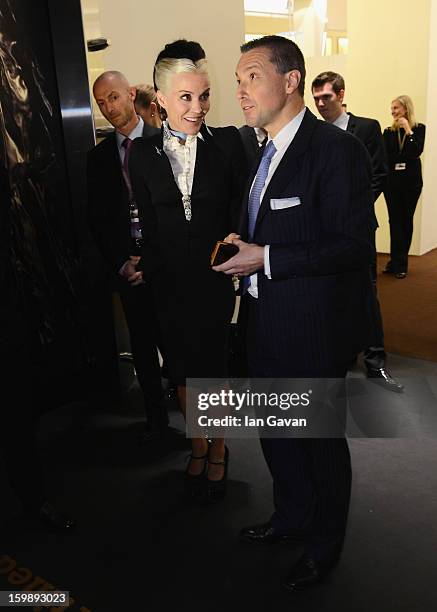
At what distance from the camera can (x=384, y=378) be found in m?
3.52

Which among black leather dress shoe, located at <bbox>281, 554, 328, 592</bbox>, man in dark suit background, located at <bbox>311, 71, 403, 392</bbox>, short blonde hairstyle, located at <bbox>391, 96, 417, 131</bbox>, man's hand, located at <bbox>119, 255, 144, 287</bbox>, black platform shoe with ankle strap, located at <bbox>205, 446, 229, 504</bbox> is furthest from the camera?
short blonde hairstyle, located at <bbox>391, 96, 417, 131</bbox>

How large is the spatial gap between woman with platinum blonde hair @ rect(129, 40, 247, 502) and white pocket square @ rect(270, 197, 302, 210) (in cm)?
62

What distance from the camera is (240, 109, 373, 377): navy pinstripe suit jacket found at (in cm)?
159

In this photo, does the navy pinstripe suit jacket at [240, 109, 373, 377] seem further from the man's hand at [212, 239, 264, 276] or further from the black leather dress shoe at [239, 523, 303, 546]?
the black leather dress shoe at [239, 523, 303, 546]

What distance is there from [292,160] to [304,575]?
128 centimetres

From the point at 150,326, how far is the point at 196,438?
66 centimetres

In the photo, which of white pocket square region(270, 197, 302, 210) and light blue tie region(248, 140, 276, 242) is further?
light blue tie region(248, 140, 276, 242)

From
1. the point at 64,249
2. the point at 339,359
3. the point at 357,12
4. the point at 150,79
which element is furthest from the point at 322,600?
the point at 357,12

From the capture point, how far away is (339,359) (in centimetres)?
176

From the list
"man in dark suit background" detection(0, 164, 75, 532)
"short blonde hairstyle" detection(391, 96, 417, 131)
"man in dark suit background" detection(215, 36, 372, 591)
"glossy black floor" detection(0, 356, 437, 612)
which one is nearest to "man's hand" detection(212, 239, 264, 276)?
"man in dark suit background" detection(215, 36, 372, 591)

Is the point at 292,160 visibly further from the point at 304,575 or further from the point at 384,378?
the point at 384,378

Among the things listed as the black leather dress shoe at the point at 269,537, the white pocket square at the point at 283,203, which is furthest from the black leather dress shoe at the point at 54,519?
the white pocket square at the point at 283,203

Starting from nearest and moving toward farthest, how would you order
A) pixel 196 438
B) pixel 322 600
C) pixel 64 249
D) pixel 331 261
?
pixel 331 261 < pixel 322 600 < pixel 196 438 < pixel 64 249

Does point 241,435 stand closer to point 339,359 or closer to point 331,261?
point 339,359
